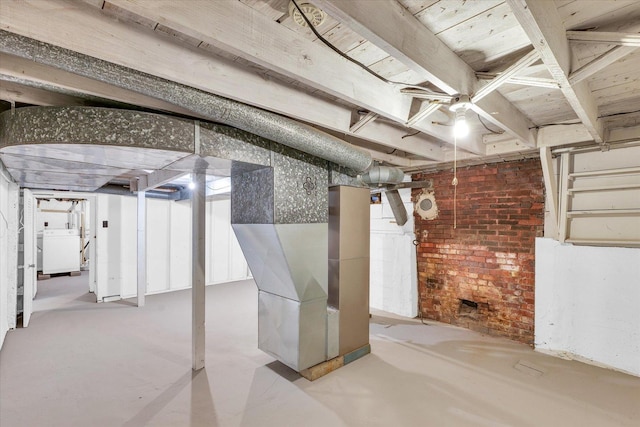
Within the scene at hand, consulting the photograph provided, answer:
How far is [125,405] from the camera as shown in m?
2.16

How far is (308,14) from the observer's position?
1177mm

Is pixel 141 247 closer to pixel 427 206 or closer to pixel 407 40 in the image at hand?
pixel 427 206

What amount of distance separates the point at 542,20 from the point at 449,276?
3.23 metres

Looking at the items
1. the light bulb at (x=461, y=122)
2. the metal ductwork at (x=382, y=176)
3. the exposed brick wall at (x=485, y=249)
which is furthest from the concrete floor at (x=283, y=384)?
the light bulb at (x=461, y=122)

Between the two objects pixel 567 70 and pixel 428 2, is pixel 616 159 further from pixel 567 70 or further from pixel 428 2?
pixel 428 2

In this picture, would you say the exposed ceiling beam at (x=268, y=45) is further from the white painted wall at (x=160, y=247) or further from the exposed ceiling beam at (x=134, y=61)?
the white painted wall at (x=160, y=247)

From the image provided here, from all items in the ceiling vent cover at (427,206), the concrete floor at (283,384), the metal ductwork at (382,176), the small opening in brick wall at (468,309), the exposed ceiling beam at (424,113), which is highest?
the exposed ceiling beam at (424,113)

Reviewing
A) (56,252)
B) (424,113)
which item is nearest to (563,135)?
(424,113)

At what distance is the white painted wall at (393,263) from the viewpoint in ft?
13.4

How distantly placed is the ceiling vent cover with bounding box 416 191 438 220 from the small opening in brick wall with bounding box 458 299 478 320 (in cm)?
112

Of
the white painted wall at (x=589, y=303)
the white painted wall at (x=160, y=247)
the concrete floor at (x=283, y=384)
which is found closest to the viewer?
the concrete floor at (x=283, y=384)

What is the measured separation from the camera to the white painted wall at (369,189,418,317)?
4.09 metres

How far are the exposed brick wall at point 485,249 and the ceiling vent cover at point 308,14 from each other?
299cm

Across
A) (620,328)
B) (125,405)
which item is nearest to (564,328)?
(620,328)
